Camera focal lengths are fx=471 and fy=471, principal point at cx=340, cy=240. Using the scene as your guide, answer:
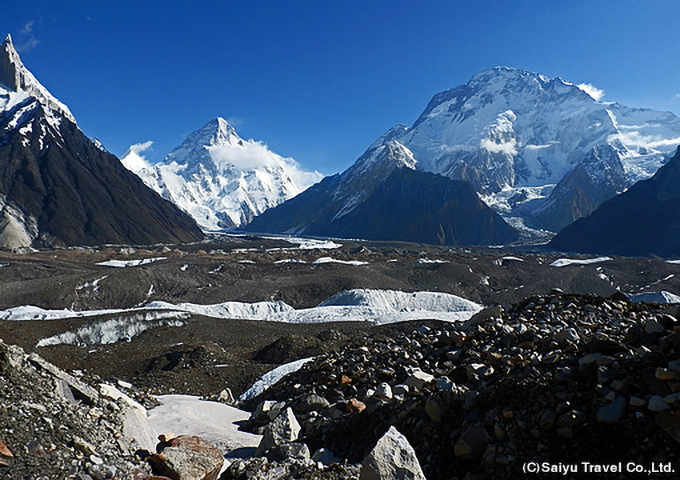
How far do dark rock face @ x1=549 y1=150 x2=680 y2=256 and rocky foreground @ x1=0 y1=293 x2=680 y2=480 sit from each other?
4905 inches

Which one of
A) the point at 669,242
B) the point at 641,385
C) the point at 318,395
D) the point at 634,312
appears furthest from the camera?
Result: the point at 669,242

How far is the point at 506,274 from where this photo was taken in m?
56.6

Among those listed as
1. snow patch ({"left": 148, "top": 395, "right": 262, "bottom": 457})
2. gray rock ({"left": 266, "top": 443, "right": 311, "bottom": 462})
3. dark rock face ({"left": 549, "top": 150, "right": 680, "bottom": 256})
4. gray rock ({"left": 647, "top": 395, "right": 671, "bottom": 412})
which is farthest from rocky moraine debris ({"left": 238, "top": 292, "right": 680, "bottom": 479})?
dark rock face ({"left": 549, "top": 150, "right": 680, "bottom": 256})

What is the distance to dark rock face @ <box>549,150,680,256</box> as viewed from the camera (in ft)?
386

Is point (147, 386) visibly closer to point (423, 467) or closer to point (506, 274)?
point (423, 467)

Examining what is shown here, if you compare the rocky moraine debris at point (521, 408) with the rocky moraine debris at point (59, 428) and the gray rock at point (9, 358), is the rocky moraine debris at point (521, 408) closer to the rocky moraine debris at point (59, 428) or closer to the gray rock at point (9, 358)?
the rocky moraine debris at point (59, 428)

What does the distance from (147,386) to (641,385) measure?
1328cm

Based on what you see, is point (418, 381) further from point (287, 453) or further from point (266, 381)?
point (266, 381)

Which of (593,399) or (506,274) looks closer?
(593,399)

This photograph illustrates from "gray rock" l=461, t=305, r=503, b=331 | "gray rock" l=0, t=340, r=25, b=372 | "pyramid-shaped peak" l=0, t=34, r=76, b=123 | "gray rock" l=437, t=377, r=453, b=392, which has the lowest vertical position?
"gray rock" l=437, t=377, r=453, b=392

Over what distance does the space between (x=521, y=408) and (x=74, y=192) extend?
139080 millimetres

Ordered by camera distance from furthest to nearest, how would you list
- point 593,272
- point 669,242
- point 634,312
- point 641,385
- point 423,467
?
point 669,242, point 593,272, point 634,312, point 423,467, point 641,385

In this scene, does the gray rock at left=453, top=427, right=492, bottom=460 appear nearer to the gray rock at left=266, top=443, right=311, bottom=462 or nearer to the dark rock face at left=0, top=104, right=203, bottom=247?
the gray rock at left=266, top=443, right=311, bottom=462

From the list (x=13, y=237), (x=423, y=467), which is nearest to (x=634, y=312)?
(x=423, y=467)
